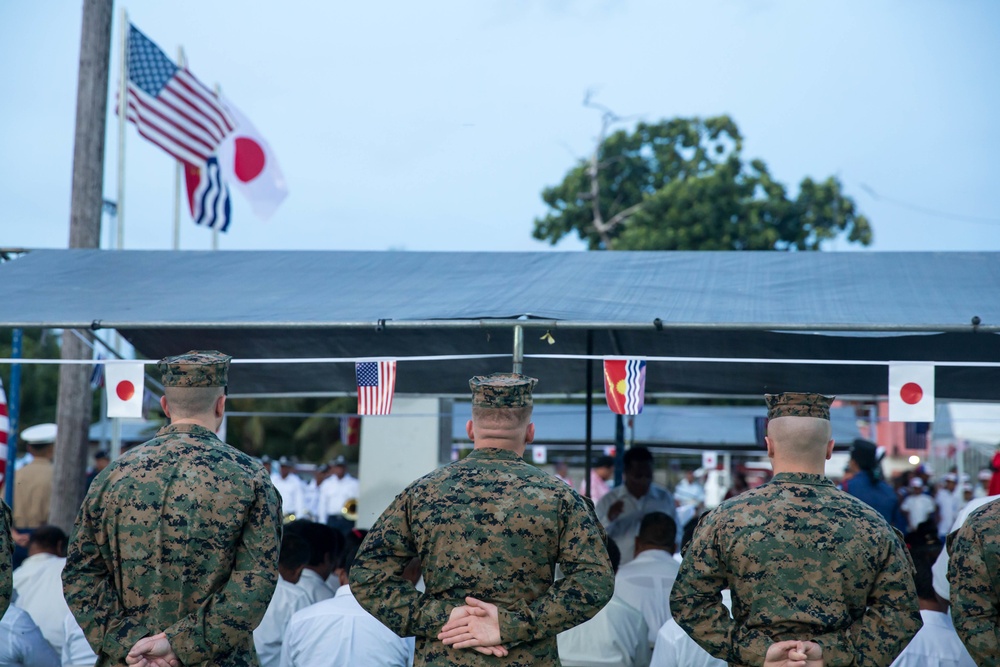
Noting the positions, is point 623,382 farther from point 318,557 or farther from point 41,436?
point 41,436

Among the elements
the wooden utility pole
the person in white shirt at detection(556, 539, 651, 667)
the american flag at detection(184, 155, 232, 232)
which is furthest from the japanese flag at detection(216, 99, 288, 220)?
the person in white shirt at detection(556, 539, 651, 667)

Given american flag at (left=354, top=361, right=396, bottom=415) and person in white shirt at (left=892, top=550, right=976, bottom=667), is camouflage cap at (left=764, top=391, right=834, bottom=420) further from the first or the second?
american flag at (left=354, top=361, right=396, bottom=415)

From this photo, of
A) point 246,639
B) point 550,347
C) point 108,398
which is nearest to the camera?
point 246,639

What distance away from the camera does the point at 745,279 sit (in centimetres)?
676

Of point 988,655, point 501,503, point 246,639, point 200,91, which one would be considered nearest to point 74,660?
point 246,639

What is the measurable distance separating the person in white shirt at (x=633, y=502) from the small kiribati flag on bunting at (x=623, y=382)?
2.79 metres

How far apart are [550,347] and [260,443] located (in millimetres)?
23544

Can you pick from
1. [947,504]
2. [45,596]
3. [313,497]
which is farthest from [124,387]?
[947,504]

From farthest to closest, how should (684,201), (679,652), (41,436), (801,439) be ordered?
(684,201)
(41,436)
(679,652)
(801,439)

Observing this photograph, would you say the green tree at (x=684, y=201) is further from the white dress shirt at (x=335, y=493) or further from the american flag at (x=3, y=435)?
the american flag at (x=3, y=435)

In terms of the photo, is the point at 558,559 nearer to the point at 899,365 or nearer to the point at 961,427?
the point at 899,365

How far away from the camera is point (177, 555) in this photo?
3.52 metres

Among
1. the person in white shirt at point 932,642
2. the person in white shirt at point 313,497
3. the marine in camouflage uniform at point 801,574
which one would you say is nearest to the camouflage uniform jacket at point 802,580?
the marine in camouflage uniform at point 801,574

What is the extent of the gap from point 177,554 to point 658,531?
3356 mm
